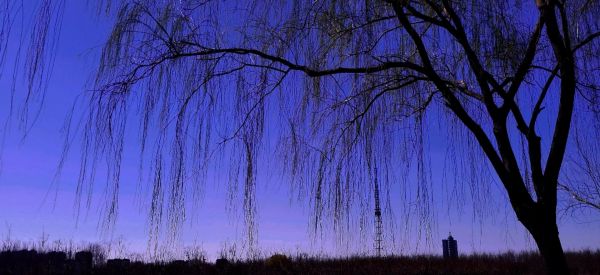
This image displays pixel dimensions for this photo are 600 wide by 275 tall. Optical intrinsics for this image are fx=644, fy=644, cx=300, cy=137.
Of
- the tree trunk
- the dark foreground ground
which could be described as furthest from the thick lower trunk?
the dark foreground ground

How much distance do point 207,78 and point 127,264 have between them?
5336mm

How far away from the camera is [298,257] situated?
981 centimetres

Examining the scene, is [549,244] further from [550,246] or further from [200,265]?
[200,265]

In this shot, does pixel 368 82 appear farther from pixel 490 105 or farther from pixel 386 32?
pixel 490 105

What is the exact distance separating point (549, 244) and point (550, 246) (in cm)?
1

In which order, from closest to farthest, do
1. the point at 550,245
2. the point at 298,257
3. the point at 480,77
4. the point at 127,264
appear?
the point at 550,245, the point at 480,77, the point at 127,264, the point at 298,257

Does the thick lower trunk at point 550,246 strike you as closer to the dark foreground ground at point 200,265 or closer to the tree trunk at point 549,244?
the tree trunk at point 549,244

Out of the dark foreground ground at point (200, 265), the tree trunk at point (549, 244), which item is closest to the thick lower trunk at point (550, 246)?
the tree trunk at point (549, 244)

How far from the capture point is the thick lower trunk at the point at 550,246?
155 inches

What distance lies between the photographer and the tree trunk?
12.9 feet

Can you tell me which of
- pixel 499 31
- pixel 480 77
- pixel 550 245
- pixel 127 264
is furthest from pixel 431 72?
pixel 127 264

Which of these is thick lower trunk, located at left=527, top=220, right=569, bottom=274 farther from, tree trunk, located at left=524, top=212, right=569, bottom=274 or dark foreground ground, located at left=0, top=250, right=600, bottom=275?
dark foreground ground, located at left=0, top=250, right=600, bottom=275

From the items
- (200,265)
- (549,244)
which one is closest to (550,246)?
(549,244)

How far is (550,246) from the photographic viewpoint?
3965mm
